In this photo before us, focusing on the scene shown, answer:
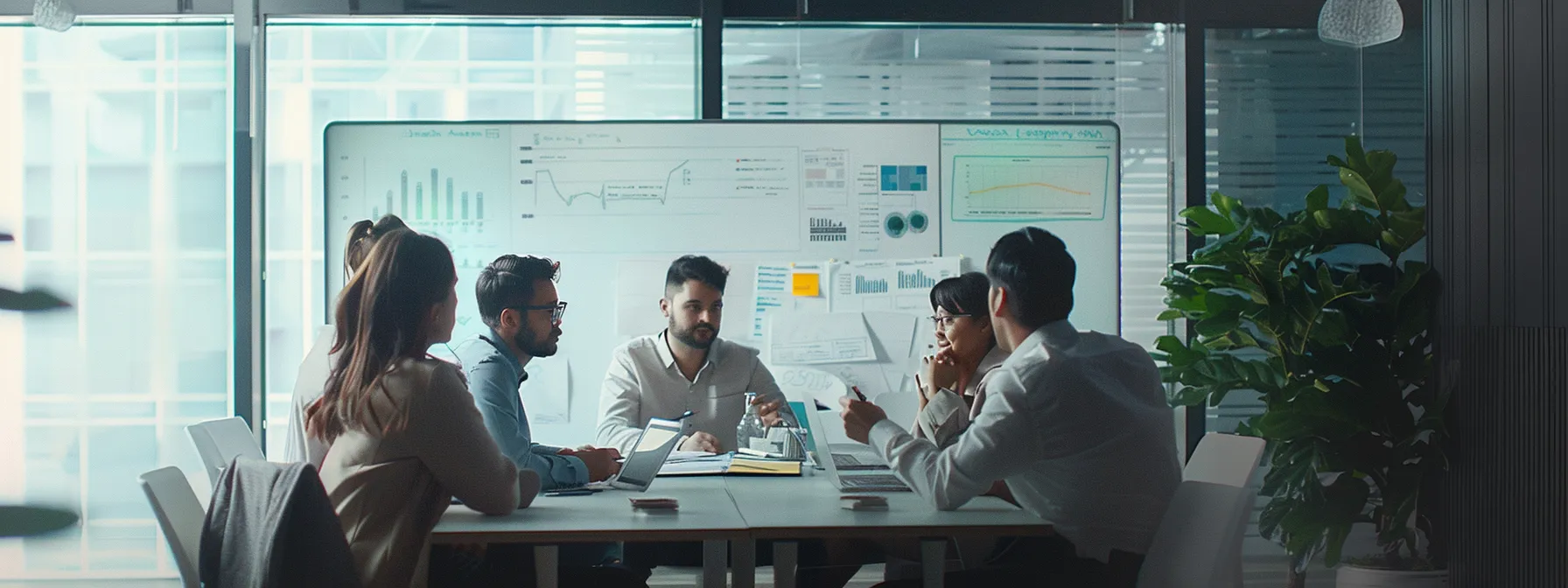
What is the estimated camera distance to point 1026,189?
15.0 feet

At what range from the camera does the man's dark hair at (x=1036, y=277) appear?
2.51m

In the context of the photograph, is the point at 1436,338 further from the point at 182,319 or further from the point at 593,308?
the point at 182,319

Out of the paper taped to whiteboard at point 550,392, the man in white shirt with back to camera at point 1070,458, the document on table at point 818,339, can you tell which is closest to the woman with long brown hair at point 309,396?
the man in white shirt with back to camera at point 1070,458

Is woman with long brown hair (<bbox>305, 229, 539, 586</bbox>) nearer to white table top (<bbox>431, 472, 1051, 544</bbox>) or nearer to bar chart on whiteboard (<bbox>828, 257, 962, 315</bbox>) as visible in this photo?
white table top (<bbox>431, 472, 1051, 544</bbox>)

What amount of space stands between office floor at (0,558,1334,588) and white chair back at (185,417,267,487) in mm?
1643

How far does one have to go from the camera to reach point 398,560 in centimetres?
212

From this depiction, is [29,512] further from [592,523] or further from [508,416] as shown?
[592,523]

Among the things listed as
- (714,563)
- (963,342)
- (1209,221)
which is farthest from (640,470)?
(1209,221)

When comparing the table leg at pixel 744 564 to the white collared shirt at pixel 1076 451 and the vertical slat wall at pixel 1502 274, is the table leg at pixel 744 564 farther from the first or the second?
the vertical slat wall at pixel 1502 274

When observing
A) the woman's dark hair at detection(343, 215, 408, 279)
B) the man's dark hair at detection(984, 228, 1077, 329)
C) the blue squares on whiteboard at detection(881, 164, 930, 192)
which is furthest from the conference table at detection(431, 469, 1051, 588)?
the blue squares on whiteboard at detection(881, 164, 930, 192)

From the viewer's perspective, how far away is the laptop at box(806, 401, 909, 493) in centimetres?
281

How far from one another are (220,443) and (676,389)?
5.28 ft

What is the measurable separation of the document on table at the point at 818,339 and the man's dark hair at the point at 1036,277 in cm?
198

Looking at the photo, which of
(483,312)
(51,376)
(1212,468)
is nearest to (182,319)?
(51,376)
